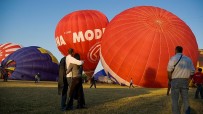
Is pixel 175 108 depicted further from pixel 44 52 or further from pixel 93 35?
pixel 44 52

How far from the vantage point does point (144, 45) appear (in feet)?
91.9

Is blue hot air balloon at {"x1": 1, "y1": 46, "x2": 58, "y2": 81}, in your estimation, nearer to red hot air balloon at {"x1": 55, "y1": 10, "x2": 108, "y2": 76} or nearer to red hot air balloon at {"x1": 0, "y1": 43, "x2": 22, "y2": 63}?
red hot air balloon at {"x1": 55, "y1": 10, "x2": 108, "y2": 76}

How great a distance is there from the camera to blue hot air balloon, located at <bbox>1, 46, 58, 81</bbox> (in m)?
43.3

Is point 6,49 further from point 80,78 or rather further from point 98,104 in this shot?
point 80,78

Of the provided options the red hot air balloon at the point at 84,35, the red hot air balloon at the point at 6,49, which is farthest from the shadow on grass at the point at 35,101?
the red hot air balloon at the point at 6,49

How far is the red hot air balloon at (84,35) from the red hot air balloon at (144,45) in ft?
24.9

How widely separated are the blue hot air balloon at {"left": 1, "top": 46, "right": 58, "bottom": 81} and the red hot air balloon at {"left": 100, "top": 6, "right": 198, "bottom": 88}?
53.4 ft

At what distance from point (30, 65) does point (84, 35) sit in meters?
10.3

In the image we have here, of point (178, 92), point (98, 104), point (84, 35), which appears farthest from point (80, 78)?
point (84, 35)

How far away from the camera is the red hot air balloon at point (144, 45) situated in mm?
27531

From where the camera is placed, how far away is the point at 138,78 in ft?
92.1

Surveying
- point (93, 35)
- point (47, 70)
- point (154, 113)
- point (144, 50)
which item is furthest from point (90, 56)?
point (154, 113)

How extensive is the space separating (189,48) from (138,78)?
229 inches

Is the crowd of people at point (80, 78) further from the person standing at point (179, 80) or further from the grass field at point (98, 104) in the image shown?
the grass field at point (98, 104)
